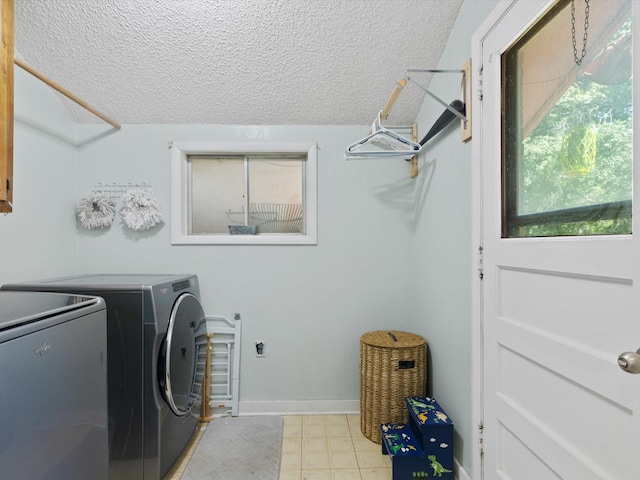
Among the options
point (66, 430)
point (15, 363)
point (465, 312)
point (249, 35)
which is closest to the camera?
point (15, 363)

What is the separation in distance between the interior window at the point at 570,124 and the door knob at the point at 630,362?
0.97ft

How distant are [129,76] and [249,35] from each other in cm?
84

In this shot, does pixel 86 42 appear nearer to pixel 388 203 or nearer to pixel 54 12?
pixel 54 12

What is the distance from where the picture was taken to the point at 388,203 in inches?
87.0

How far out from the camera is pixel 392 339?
75.3 inches

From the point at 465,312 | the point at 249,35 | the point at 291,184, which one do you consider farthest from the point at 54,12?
the point at 465,312

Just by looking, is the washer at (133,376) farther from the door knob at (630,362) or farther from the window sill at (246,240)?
the door knob at (630,362)

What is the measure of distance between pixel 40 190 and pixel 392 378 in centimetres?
251

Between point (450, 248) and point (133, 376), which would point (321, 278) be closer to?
point (450, 248)

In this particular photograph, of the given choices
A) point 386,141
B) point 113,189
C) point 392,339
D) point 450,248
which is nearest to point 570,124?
point 450,248

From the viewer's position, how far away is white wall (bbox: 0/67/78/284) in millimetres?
1709

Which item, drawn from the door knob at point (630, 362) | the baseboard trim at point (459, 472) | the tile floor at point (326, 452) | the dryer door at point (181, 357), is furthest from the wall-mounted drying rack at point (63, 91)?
the baseboard trim at point (459, 472)

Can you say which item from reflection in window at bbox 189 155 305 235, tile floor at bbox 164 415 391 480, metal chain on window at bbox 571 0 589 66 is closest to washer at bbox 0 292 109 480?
tile floor at bbox 164 415 391 480

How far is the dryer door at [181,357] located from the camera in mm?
1539
